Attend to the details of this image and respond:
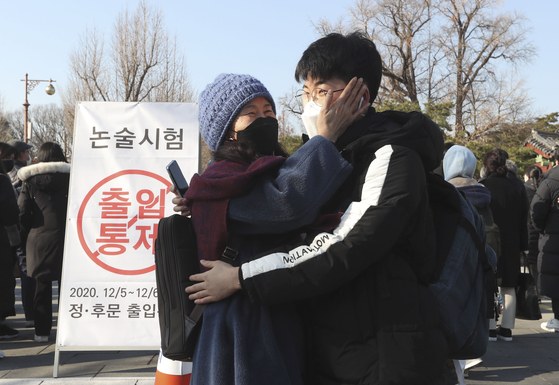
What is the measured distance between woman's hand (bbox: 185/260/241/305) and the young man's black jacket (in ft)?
0.10

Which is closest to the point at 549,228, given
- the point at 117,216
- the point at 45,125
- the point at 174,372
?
the point at 117,216

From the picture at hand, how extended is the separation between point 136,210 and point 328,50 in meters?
2.73

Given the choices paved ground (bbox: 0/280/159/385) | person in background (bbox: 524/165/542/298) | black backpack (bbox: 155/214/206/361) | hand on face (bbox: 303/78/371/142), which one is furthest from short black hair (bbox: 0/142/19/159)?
person in background (bbox: 524/165/542/298)

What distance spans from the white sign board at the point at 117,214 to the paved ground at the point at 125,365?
40cm

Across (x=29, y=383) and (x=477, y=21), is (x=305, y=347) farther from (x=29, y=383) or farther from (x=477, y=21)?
(x=477, y=21)

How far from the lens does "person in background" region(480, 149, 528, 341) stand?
520 cm

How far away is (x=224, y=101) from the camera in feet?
5.77

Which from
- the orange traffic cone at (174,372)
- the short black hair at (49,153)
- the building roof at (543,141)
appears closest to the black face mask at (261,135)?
the orange traffic cone at (174,372)

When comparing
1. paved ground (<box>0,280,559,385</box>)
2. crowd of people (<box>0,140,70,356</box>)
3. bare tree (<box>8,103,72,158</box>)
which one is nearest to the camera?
paved ground (<box>0,280,559,385</box>)

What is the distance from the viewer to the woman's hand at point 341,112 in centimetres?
151

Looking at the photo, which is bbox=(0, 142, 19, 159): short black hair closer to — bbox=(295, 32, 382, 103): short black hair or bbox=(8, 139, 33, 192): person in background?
bbox=(8, 139, 33, 192): person in background

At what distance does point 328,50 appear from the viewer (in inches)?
62.4

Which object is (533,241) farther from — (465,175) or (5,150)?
(5,150)

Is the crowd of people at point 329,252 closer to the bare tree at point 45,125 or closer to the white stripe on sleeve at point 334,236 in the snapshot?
the white stripe on sleeve at point 334,236
